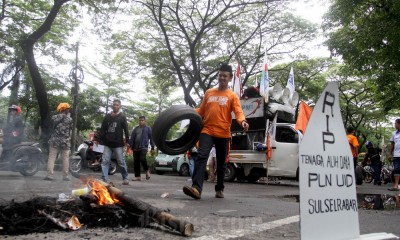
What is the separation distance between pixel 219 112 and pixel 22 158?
6531 mm

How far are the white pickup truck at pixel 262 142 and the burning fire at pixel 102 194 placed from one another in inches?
332

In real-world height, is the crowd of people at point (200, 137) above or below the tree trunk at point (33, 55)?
below

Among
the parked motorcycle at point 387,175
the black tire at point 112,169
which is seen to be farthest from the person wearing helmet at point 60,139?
the parked motorcycle at point 387,175

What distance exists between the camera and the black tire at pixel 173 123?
5.35 m

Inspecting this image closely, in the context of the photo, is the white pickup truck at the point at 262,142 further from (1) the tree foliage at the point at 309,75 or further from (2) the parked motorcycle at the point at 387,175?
(1) the tree foliage at the point at 309,75

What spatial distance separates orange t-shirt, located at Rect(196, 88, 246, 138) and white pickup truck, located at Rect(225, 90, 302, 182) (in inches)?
243

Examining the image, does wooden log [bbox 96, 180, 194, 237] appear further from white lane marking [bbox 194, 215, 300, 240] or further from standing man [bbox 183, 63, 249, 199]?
standing man [bbox 183, 63, 249, 199]

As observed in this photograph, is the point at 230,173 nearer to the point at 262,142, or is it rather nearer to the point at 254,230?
the point at 262,142

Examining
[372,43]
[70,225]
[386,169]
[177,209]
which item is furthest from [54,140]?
[386,169]

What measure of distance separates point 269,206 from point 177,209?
1.49m

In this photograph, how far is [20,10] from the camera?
18125mm

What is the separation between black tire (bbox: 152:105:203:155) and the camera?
17.5ft

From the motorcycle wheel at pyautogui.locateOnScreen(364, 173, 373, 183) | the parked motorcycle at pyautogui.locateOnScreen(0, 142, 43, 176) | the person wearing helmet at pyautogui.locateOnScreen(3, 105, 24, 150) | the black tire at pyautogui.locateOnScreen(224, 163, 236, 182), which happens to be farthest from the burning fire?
the motorcycle wheel at pyautogui.locateOnScreen(364, 173, 373, 183)

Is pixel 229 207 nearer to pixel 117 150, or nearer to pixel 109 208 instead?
pixel 109 208
